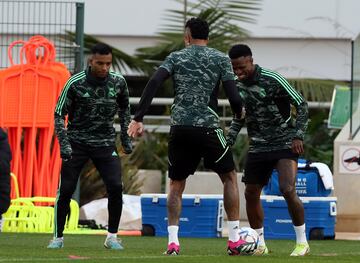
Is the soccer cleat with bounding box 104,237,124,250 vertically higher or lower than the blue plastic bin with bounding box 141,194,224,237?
higher

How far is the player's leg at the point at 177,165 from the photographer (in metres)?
11.9

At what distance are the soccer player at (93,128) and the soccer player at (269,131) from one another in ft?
4.39

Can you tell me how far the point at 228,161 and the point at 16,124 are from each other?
7.39m

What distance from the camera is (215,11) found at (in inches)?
912

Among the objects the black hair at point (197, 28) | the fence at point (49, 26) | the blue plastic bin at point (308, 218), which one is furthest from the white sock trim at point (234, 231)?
the fence at point (49, 26)

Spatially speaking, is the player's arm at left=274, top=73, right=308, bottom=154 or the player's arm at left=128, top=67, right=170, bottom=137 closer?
the player's arm at left=128, top=67, right=170, bottom=137

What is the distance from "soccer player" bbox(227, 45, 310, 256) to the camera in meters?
12.4

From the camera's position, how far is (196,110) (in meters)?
11.8

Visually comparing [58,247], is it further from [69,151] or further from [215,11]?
[215,11]

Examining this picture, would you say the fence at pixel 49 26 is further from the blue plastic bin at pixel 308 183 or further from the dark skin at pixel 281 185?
the dark skin at pixel 281 185

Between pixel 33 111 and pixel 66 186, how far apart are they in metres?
5.72

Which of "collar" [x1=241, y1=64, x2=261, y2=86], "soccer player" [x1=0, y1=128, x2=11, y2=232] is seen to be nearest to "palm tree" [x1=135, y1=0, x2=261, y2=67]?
"collar" [x1=241, y1=64, x2=261, y2=86]

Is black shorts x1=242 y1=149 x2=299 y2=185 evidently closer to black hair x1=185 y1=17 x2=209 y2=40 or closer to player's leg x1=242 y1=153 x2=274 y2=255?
player's leg x1=242 y1=153 x2=274 y2=255

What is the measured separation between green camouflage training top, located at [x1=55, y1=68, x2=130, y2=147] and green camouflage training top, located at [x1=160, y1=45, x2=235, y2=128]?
1.47 m
